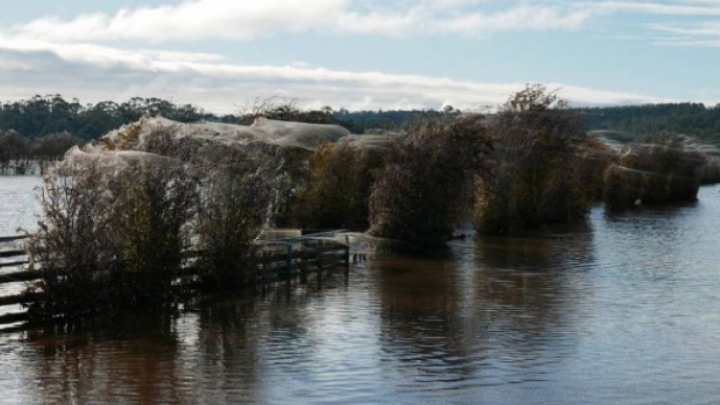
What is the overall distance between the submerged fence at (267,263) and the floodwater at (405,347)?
2.63 ft

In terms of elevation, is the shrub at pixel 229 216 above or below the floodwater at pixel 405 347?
above

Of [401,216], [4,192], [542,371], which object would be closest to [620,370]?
[542,371]

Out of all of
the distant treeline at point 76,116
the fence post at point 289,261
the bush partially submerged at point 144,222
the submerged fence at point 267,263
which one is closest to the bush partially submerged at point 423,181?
the submerged fence at point 267,263

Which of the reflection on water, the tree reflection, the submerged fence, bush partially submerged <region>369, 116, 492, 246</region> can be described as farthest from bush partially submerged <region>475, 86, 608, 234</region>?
the reflection on water

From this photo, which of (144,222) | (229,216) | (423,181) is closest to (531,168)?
(423,181)

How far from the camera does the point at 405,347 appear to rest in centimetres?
1753

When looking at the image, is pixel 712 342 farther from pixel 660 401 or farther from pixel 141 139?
pixel 141 139

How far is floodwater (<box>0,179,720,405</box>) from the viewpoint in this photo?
14.4 metres

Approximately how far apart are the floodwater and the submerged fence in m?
0.80

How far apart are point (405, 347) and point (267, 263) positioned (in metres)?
8.36

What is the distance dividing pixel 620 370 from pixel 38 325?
974 cm

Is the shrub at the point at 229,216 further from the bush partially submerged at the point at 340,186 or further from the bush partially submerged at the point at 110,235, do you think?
the bush partially submerged at the point at 340,186

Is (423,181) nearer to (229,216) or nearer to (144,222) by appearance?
(229,216)

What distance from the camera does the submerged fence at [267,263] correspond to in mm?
18562
